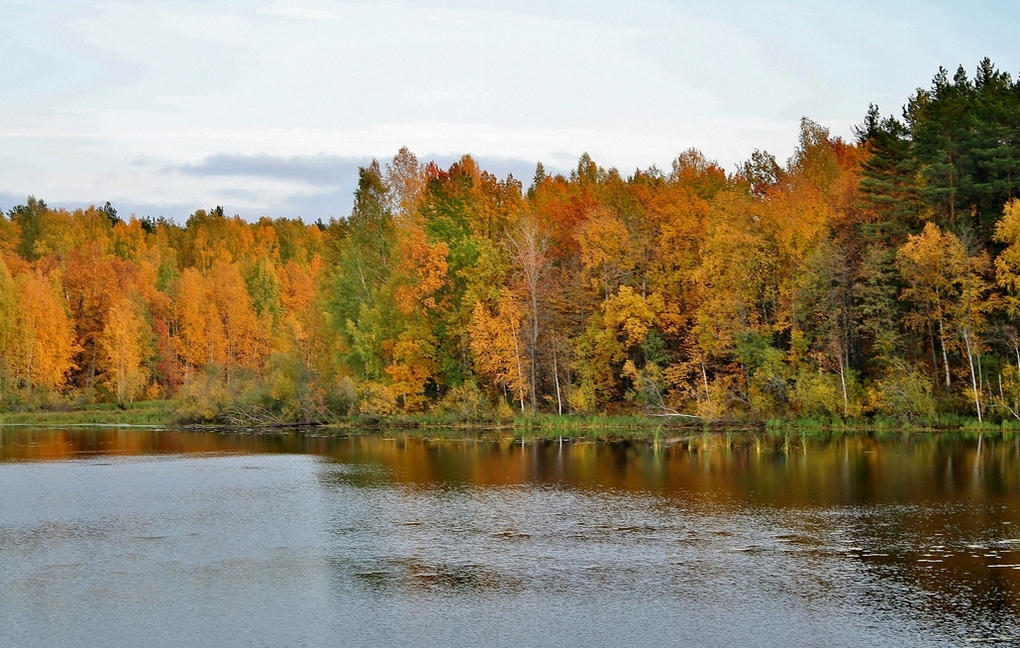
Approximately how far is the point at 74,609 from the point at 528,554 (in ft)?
32.4

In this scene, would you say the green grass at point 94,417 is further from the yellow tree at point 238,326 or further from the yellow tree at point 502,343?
the yellow tree at point 502,343

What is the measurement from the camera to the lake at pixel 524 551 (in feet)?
58.4

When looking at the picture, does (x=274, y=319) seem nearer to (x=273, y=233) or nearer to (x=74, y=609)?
(x=273, y=233)

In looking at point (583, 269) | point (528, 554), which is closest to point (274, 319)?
point (583, 269)

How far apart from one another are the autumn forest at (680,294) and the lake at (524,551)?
1073 centimetres

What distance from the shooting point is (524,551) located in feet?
78.7

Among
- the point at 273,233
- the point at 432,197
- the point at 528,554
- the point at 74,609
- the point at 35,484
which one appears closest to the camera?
the point at 74,609

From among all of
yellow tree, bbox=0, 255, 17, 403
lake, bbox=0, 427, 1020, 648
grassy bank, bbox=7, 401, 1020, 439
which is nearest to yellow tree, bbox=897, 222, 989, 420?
grassy bank, bbox=7, 401, 1020, 439

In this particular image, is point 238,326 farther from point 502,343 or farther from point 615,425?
point 615,425

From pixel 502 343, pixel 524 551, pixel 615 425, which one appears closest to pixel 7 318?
pixel 502 343

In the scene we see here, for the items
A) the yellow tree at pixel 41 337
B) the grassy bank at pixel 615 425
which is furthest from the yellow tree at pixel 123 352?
the grassy bank at pixel 615 425

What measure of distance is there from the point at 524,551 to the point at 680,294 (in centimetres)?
3907

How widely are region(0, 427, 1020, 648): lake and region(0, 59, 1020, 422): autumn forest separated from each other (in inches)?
422

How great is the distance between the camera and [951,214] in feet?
172
